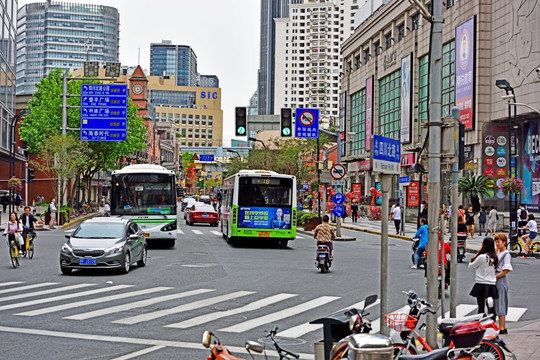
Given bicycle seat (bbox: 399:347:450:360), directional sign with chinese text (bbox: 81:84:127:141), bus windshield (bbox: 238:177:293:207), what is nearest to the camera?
bicycle seat (bbox: 399:347:450:360)

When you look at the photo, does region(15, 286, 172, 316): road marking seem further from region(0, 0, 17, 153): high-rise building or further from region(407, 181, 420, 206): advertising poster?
region(0, 0, 17, 153): high-rise building

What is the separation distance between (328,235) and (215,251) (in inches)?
326

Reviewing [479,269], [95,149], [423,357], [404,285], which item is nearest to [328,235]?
[404,285]

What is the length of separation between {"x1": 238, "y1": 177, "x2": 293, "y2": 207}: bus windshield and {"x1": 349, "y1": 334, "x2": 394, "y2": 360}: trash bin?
26100 mm

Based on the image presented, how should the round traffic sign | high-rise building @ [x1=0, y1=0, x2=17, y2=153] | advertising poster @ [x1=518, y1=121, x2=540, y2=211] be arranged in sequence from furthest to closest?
high-rise building @ [x1=0, y1=0, x2=17, y2=153]
advertising poster @ [x1=518, y1=121, x2=540, y2=211]
the round traffic sign

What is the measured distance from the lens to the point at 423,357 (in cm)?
586

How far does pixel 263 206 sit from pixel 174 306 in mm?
17100

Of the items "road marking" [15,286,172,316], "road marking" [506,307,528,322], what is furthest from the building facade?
"road marking" [15,286,172,316]

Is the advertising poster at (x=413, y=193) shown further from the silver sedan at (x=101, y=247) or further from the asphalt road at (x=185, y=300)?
the silver sedan at (x=101, y=247)

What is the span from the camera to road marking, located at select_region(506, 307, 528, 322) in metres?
14.2

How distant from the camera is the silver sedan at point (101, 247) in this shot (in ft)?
67.0

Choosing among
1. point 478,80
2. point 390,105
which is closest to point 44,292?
point 478,80

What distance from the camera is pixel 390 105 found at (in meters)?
72.7

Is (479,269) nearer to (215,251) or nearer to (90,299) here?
(90,299)
